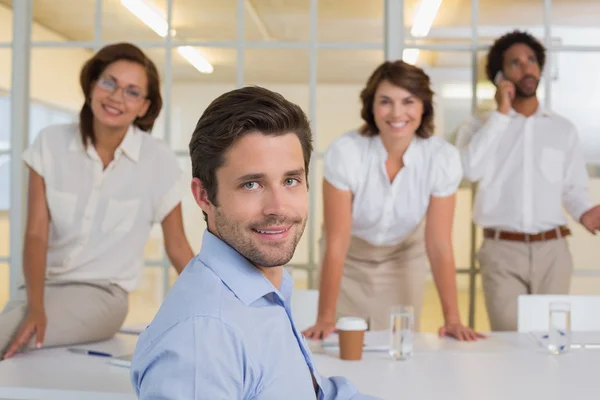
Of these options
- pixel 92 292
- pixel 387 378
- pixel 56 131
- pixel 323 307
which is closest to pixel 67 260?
pixel 92 292

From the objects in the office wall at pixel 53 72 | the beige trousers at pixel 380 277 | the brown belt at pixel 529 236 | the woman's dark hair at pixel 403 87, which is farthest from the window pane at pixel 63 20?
the brown belt at pixel 529 236

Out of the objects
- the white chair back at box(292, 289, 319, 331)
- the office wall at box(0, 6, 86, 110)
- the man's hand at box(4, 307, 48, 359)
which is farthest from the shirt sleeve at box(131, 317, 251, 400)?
the office wall at box(0, 6, 86, 110)

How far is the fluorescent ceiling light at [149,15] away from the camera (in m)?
4.15

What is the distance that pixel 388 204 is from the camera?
118 inches

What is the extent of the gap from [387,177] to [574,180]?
1.21 m

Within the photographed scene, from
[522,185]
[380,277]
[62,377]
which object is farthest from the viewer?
[522,185]

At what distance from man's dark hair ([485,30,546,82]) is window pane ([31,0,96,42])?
2.08 metres

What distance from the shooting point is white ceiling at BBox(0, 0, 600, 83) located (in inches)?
163

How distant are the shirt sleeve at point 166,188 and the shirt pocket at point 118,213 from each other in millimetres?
78

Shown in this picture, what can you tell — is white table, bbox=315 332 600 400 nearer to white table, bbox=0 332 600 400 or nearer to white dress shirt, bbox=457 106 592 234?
white table, bbox=0 332 600 400

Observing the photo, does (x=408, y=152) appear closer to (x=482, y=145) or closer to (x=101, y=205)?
(x=482, y=145)

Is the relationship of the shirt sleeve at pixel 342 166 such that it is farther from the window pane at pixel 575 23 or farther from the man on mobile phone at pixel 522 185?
the window pane at pixel 575 23

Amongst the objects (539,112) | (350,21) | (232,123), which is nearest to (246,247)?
(232,123)

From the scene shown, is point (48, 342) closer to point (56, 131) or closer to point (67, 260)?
point (67, 260)
